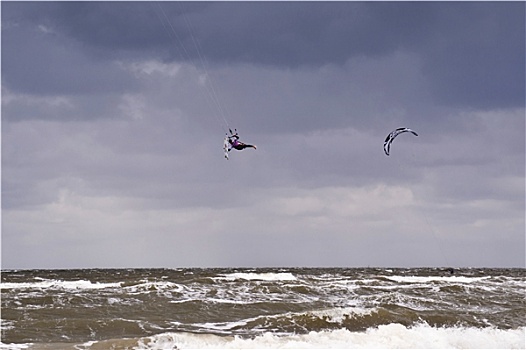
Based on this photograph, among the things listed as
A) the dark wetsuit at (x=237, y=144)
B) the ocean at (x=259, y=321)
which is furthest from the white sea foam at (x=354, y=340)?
the dark wetsuit at (x=237, y=144)

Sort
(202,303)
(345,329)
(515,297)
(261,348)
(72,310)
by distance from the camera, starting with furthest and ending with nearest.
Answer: (515,297), (202,303), (72,310), (345,329), (261,348)

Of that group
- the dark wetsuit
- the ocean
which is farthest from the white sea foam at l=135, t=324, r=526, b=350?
the dark wetsuit

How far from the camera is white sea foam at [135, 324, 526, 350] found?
14.1 metres

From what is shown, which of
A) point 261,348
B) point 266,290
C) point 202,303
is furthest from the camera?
point 266,290

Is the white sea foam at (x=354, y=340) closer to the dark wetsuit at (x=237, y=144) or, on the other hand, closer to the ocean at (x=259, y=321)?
the ocean at (x=259, y=321)

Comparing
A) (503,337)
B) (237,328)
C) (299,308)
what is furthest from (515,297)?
(237,328)

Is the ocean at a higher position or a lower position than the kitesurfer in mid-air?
lower

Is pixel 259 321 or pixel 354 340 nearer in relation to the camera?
pixel 354 340

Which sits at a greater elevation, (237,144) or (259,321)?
(237,144)

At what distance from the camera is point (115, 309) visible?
22.6 metres

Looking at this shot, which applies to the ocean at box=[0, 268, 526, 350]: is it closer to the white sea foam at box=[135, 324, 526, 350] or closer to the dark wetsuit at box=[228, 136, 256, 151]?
the white sea foam at box=[135, 324, 526, 350]

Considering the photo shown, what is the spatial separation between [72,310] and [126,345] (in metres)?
9.02

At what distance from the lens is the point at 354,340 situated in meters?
14.8

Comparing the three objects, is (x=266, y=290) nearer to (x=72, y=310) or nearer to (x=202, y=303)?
(x=202, y=303)
